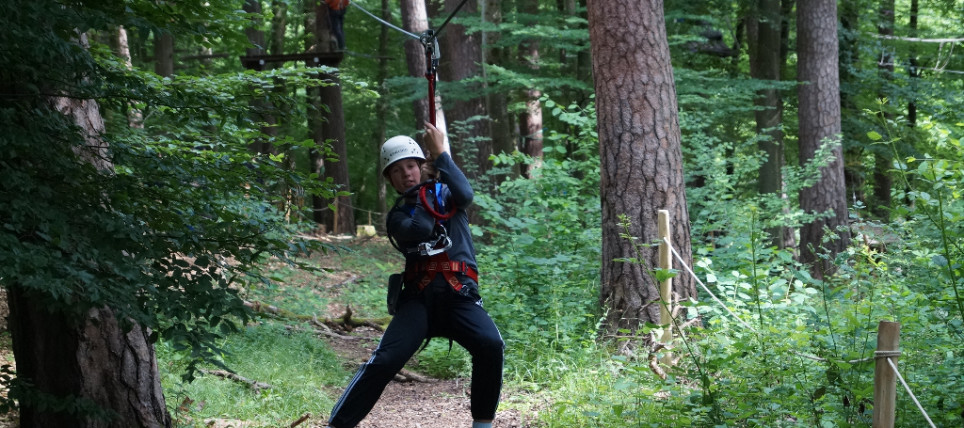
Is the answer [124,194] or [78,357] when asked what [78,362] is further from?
[124,194]

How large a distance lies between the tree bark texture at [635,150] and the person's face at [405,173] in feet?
8.48

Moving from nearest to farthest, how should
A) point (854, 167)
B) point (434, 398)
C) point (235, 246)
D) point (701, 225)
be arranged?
point (235, 246)
point (434, 398)
point (701, 225)
point (854, 167)

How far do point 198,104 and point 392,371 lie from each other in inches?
65.6

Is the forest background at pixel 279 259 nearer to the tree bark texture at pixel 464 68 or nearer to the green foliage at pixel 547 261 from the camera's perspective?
the green foliage at pixel 547 261

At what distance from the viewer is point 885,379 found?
3.18 metres

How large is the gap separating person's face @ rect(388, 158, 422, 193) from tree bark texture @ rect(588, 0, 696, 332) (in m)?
2.58

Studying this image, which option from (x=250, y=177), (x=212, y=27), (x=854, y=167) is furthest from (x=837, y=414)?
(x=854, y=167)

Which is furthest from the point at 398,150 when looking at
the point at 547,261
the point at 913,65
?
the point at 913,65

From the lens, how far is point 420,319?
14.2 feet

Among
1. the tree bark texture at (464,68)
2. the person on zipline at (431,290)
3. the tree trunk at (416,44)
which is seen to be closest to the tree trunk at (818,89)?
the tree bark texture at (464,68)

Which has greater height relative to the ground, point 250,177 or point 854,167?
point 250,177

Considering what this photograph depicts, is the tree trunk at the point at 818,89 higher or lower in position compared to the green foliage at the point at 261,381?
higher

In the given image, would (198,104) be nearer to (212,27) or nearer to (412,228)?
(212,27)

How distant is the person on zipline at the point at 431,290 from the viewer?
424cm
